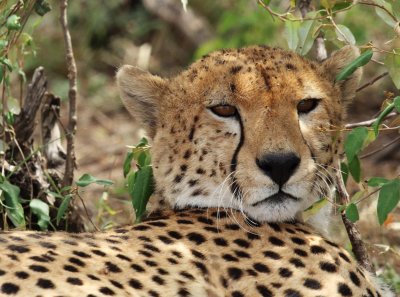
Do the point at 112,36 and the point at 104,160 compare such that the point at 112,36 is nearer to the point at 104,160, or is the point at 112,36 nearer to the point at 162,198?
the point at 104,160

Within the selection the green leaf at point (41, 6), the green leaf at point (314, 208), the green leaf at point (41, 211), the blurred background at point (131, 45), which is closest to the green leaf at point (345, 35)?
the green leaf at point (314, 208)

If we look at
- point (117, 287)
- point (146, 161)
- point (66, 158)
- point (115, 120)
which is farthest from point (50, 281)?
point (115, 120)

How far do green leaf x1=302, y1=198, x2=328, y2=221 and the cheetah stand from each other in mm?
71

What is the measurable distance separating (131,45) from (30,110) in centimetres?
426

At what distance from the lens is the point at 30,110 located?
441cm

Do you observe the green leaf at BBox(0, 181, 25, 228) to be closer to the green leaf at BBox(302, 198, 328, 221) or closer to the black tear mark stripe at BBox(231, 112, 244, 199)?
the black tear mark stripe at BBox(231, 112, 244, 199)

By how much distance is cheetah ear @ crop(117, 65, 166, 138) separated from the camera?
402 centimetres

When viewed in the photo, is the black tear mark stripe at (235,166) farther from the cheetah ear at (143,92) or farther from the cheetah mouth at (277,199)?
the cheetah ear at (143,92)

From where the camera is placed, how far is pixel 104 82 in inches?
333

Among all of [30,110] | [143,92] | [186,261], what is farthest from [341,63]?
[30,110]

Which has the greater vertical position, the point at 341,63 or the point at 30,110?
the point at 341,63

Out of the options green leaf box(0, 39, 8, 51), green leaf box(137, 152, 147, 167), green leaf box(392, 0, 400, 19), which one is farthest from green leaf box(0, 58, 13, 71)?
green leaf box(392, 0, 400, 19)

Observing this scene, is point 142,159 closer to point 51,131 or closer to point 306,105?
point 51,131

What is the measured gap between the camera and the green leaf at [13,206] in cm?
392
